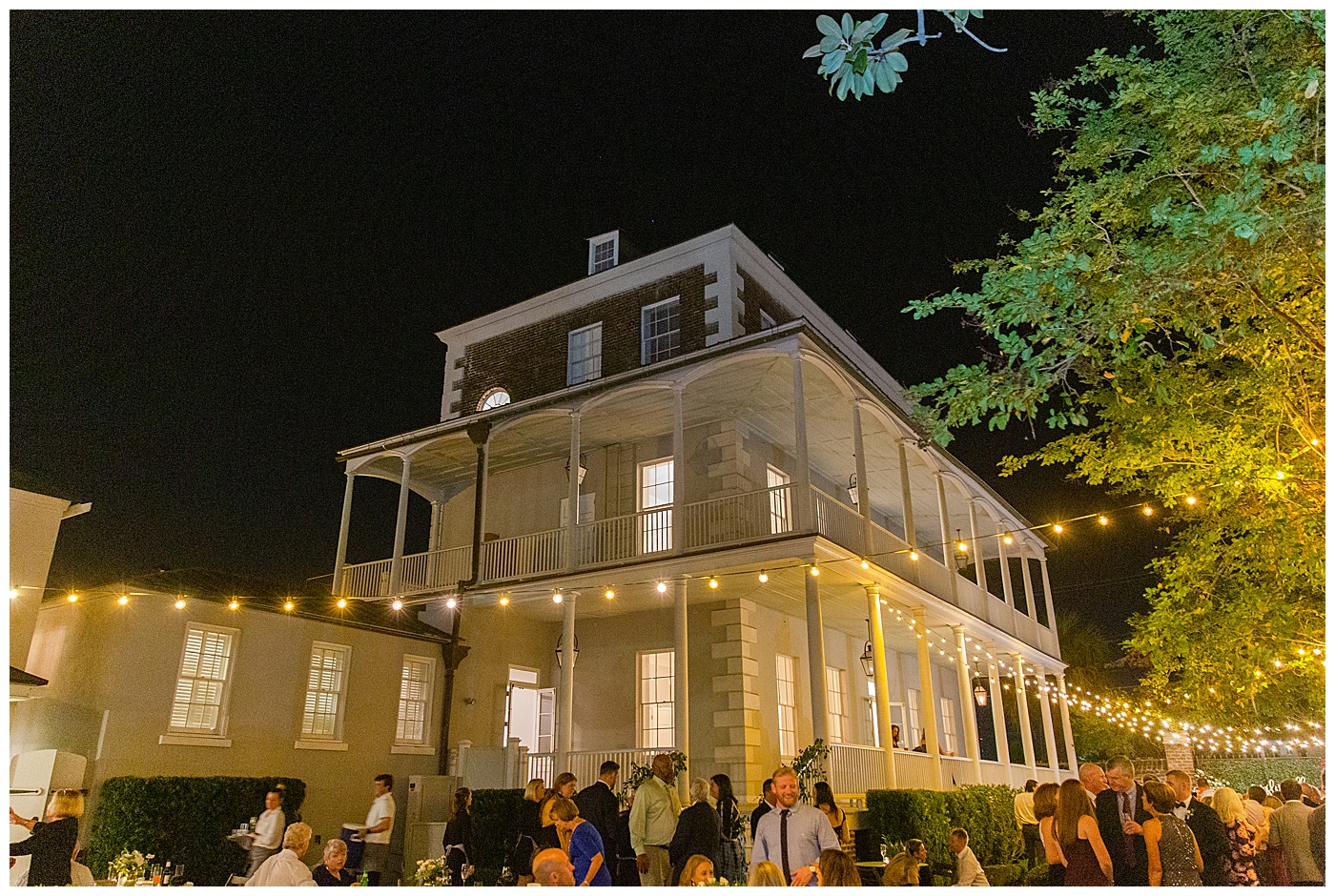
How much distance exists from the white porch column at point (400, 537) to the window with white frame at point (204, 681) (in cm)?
340

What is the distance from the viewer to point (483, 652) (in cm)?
1630

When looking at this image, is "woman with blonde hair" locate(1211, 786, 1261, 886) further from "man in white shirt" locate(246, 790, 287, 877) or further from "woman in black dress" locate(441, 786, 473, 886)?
"man in white shirt" locate(246, 790, 287, 877)

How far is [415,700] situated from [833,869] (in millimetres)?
11937

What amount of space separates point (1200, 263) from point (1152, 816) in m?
3.62

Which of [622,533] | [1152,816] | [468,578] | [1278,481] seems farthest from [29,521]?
[1278,481]

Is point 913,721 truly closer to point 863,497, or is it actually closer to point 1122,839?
point 863,497

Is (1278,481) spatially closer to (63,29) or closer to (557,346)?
(63,29)

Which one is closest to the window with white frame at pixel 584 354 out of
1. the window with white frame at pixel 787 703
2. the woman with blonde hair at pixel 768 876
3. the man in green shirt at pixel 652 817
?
the window with white frame at pixel 787 703

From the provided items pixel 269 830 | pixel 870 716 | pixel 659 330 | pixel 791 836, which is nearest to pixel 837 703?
pixel 870 716

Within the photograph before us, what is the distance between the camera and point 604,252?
1970cm

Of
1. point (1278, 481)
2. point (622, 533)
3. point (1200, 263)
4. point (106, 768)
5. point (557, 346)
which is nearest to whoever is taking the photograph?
point (1200, 263)

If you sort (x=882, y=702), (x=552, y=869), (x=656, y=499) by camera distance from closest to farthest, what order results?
(x=552, y=869), (x=882, y=702), (x=656, y=499)

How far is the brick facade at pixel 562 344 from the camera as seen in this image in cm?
1709

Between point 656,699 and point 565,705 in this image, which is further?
point 656,699
